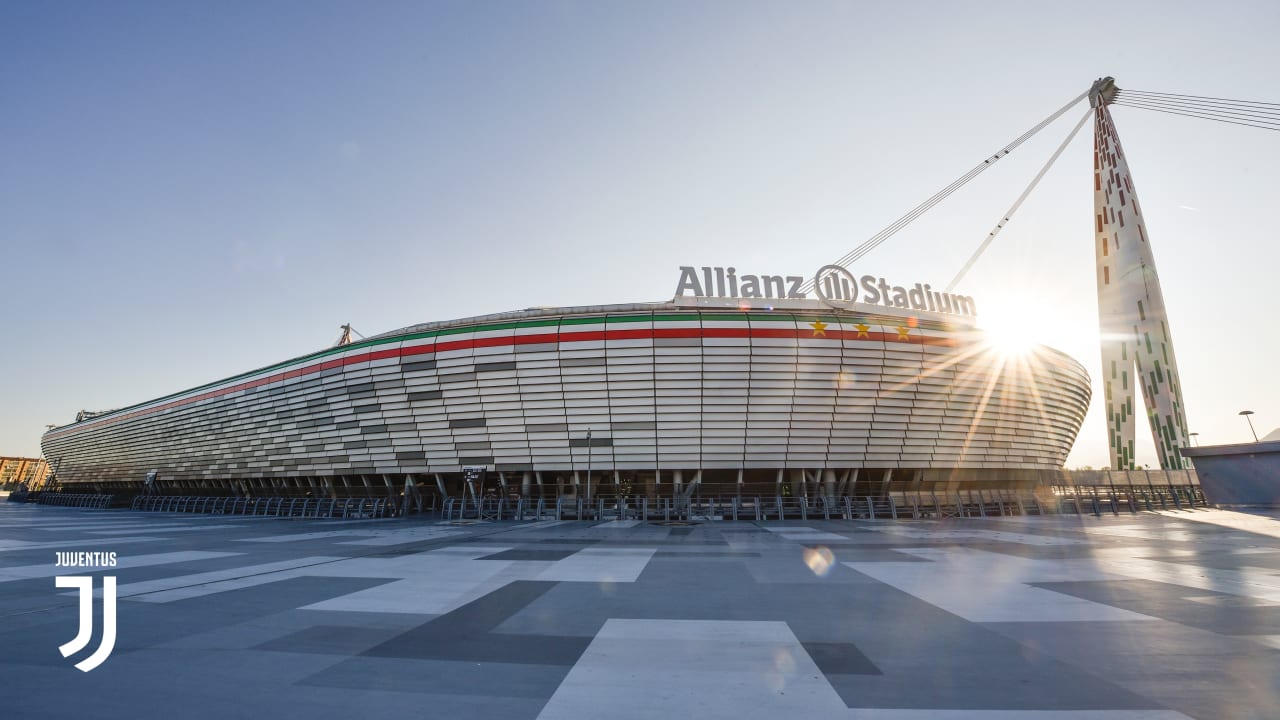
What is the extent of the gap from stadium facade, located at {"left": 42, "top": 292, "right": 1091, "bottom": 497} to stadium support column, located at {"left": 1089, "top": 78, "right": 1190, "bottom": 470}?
1630cm

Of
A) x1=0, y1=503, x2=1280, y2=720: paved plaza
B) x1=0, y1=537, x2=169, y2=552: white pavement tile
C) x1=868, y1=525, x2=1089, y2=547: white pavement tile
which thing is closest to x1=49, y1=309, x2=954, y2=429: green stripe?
x1=868, y1=525, x2=1089, y2=547: white pavement tile

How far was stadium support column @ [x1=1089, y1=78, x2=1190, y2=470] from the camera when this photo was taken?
5553cm

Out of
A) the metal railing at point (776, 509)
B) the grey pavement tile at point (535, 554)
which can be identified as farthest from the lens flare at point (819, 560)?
the metal railing at point (776, 509)

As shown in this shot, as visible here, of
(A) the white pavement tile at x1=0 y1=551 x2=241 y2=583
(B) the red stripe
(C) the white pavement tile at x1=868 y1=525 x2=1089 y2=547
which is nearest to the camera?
(A) the white pavement tile at x1=0 y1=551 x2=241 y2=583

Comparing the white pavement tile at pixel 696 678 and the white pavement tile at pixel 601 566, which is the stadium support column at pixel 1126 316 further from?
the white pavement tile at pixel 696 678

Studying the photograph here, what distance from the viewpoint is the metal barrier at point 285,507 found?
4191 centimetres

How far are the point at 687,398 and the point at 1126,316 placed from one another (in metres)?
54.9

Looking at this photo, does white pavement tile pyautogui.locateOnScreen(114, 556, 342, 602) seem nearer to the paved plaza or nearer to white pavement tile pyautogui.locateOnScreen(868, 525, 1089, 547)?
the paved plaza

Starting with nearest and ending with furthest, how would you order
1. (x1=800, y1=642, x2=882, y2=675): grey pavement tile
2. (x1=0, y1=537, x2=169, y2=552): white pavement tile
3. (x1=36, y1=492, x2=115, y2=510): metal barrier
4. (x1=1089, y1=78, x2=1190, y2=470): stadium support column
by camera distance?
(x1=800, y1=642, x2=882, y2=675): grey pavement tile < (x1=0, y1=537, x2=169, y2=552): white pavement tile < (x1=1089, y1=78, x2=1190, y2=470): stadium support column < (x1=36, y1=492, x2=115, y2=510): metal barrier

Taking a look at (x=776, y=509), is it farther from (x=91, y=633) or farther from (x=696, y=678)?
(x=91, y=633)

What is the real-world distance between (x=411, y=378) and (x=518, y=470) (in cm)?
1192

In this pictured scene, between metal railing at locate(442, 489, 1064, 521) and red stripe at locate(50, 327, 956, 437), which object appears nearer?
metal railing at locate(442, 489, 1064, 521)

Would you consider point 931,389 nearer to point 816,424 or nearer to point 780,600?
point 816,424

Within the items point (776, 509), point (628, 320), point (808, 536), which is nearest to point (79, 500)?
point (628, 320)
